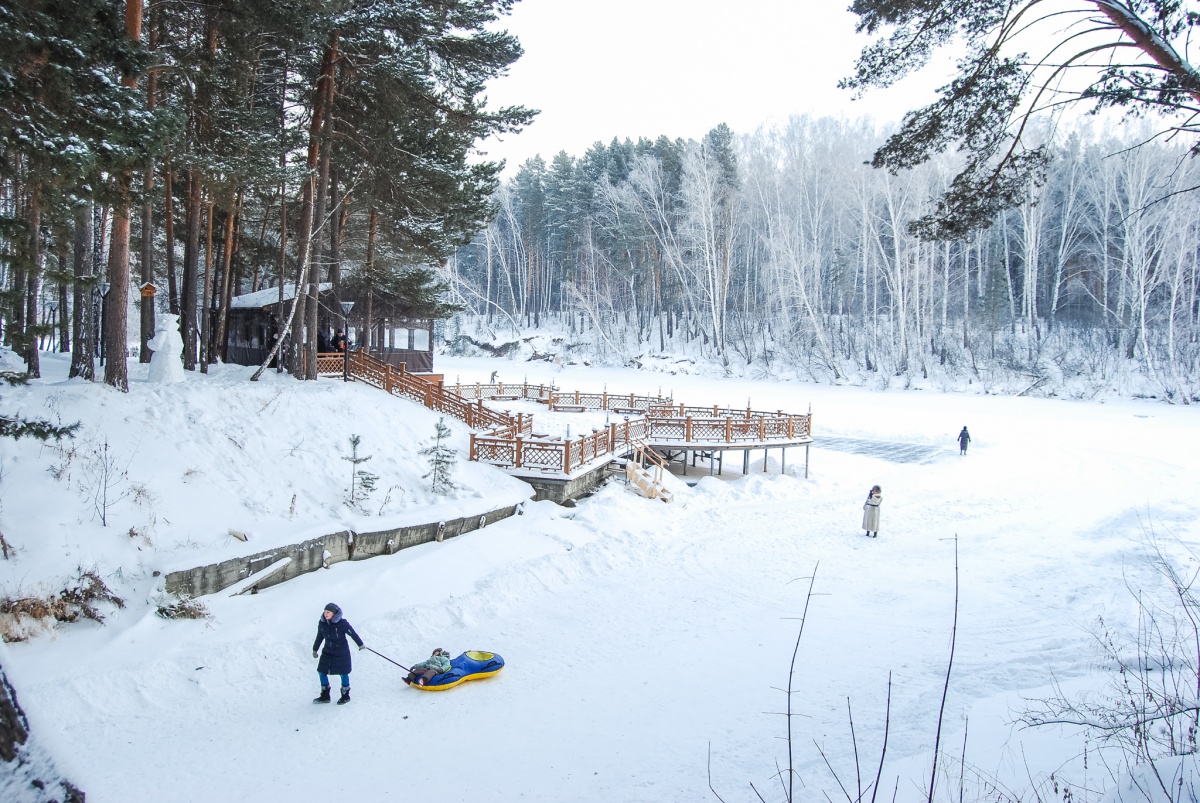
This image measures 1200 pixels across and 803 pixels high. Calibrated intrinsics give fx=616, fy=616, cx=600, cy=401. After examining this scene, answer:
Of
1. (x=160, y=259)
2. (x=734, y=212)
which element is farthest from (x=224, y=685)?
(x=734, y=212)

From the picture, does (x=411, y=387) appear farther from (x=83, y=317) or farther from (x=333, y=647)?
(x=333, y=647)

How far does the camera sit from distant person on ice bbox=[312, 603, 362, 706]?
6637 millimetres

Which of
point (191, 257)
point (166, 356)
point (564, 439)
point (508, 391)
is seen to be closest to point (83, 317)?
point (166, 356)

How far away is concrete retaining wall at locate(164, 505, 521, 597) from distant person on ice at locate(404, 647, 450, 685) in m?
3.40

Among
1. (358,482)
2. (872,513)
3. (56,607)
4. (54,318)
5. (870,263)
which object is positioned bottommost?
(872,513)

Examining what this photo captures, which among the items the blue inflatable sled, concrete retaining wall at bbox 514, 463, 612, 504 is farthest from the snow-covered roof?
the blue inflatable sled

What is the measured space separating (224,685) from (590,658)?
4215 millimetres

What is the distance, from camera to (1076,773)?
467cm

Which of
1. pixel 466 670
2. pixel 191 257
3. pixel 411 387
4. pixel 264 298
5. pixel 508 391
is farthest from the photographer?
pixel 508 391

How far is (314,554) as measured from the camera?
1001cm

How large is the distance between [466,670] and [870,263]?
163 feet

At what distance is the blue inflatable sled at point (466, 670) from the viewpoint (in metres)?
7.00

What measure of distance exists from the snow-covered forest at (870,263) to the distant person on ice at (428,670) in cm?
3291

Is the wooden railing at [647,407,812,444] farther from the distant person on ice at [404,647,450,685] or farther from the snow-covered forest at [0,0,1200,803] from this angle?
the distant person on ice at [404,647,450,685]
